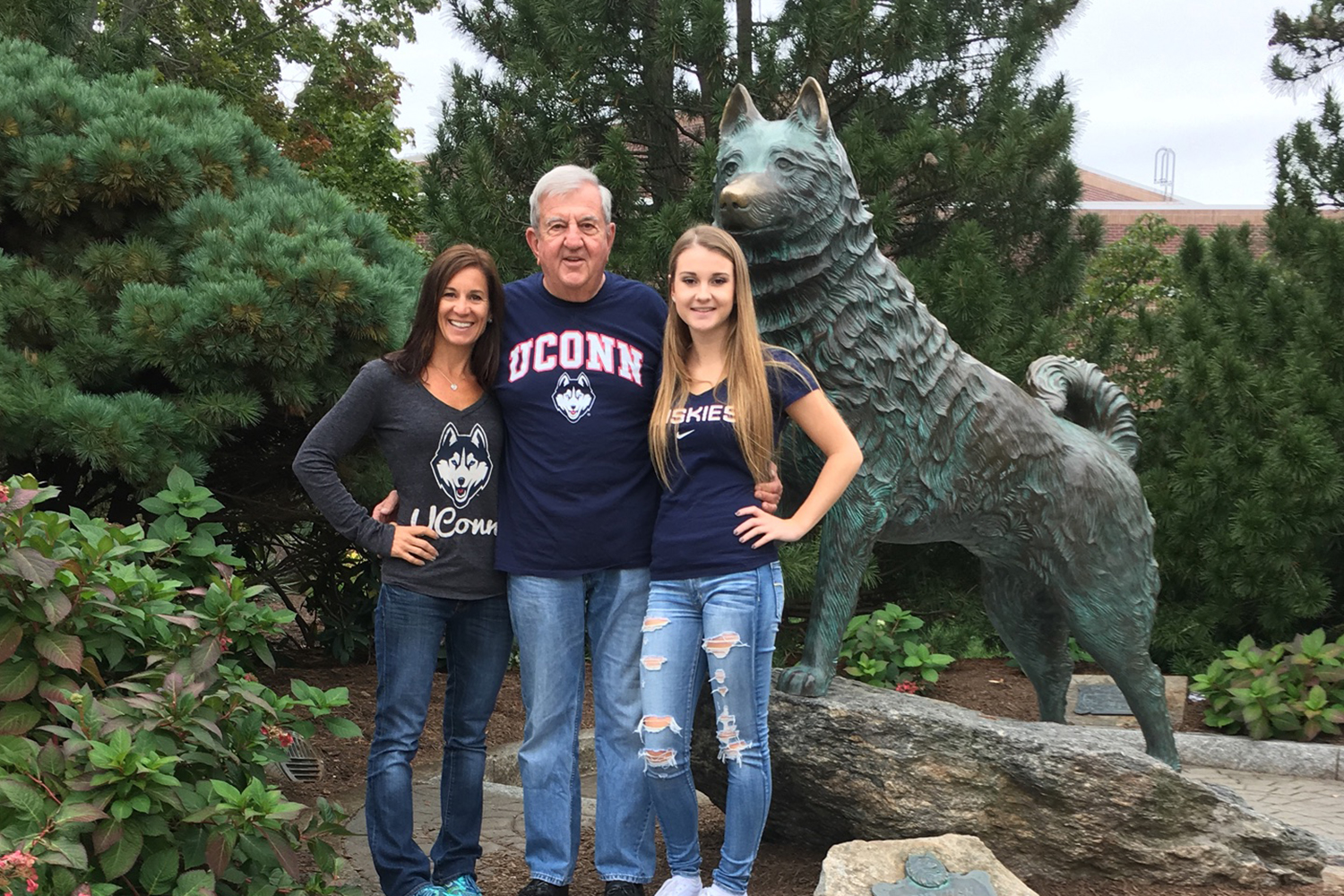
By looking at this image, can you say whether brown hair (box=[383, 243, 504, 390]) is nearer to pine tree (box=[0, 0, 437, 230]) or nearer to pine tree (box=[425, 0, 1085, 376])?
pine tree (box=[425, 0, 1085, 376])

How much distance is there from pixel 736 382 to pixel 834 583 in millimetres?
881

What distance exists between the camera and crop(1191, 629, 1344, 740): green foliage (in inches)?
256

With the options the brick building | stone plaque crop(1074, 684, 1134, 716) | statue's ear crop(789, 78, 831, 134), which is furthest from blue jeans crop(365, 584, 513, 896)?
the brick building

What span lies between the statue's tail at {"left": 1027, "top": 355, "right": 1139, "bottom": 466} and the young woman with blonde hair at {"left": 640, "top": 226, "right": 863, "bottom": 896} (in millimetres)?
1433

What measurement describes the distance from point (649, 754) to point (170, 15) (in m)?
14.2

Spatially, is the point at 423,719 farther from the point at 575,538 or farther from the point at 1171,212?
the point at 1171,212

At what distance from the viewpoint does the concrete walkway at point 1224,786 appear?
4.49 metres

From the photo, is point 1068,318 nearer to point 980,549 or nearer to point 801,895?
point 980,549

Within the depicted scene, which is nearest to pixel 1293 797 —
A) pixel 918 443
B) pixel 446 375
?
pixel 918 443

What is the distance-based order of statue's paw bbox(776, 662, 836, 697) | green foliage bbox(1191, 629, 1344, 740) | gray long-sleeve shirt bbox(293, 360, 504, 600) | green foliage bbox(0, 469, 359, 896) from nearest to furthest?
1. green foliage bbox(0, 469, 359, 896)
2. gray long-sleeve shirt bbox(293, 360, 504, 600)
3. statue's paw bbox(776, 662, 836, 697)
4. green foliage bbox(1191, 629, 1344, 740)

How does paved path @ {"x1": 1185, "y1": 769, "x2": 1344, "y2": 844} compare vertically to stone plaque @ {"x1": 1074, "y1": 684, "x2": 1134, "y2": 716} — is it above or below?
below

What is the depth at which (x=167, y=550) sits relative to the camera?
358 cm

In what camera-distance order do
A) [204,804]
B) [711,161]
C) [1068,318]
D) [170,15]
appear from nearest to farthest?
[204,804] → [711,161] → [1068,318] → [170,15]

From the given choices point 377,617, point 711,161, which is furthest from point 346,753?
point 711,161
